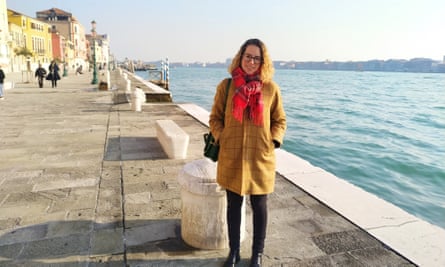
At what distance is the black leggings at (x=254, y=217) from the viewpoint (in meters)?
2.57

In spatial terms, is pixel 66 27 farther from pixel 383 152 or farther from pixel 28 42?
pixel 383 152

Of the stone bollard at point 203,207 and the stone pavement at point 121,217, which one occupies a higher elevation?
the stone bollard at point 203,207

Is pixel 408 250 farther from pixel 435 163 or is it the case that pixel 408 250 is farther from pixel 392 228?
pixel 435 163

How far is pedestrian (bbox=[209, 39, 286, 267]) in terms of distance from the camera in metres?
2.39

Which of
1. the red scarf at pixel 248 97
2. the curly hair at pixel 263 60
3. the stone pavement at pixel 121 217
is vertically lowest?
the stone pavement at pixel 121 217

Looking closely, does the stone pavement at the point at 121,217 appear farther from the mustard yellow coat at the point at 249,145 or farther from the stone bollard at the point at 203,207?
the mustard yellow coat at the point at 249,145

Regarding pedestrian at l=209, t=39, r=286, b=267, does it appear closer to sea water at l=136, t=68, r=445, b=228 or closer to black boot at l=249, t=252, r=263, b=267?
black boot at l=249, t=252, r=263, b=267

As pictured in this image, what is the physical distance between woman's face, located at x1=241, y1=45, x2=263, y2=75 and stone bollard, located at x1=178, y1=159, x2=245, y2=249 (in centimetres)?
99

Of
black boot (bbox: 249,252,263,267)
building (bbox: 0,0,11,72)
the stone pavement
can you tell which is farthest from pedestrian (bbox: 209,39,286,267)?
building (bbox: 0,0,11,72)

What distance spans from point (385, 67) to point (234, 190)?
21814cm

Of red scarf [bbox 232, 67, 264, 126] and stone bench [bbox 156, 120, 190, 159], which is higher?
red scarf [bbox 232, 67, 264, 126]

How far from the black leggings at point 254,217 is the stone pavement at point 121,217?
28cm

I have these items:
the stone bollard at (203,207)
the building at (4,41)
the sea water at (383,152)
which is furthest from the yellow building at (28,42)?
the stone bollard at (203,207)

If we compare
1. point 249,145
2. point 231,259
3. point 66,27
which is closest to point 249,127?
point 249,145
